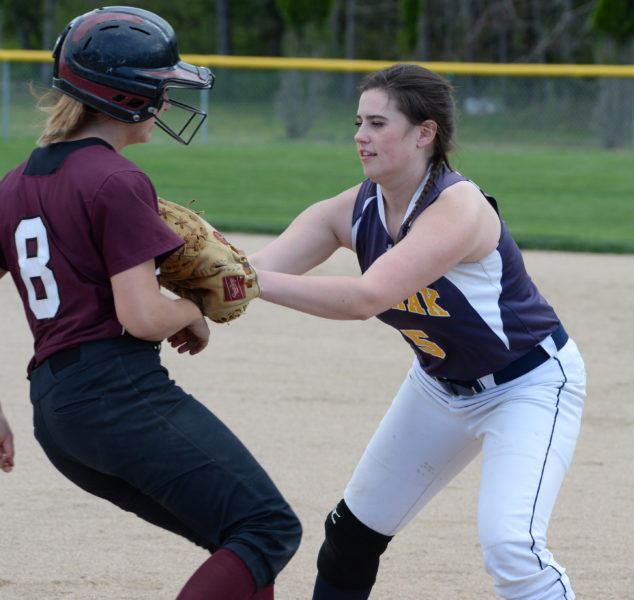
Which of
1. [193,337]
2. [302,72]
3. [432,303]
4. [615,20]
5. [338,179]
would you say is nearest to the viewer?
[193,337]

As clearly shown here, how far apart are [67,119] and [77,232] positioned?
320 millimetres

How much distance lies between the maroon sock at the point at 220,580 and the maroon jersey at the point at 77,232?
573 mm

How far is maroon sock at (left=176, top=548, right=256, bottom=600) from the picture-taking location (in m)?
2.26

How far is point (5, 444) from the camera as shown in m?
2.59

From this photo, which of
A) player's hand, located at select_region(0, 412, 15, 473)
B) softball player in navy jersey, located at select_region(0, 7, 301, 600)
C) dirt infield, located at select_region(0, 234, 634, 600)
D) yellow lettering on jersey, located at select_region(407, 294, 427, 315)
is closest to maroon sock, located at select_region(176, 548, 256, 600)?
softball player in navy jersey, located at select_region(0, 7, 301, 600)

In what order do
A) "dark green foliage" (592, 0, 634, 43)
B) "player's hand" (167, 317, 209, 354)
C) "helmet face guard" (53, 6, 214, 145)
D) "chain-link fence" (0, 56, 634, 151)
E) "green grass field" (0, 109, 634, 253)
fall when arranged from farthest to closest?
"dark green foliage" (592, 0, 634, 43) < "chain-link fence" (0, 56, 634, 151) < "green grass field" (0, 109, 634, 253) < "player's hand" (167, 317, 209, 354) < "helmet face guard" (53, 6, 214, 145)

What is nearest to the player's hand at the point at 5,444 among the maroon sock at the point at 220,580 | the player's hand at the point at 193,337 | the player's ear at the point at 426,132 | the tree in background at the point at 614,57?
the player's hand at the point at 193,337

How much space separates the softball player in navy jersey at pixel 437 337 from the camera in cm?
258

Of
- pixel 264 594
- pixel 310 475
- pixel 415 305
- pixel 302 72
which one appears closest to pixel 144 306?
pixel 264 594

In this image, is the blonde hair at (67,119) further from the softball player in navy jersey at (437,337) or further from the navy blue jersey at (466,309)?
the navy blue jersey at (466,309)

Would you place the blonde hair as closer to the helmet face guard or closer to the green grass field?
the helmet face guard

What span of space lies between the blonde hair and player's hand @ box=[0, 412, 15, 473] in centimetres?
74

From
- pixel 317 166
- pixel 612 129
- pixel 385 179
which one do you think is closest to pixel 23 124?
pixel 317 166

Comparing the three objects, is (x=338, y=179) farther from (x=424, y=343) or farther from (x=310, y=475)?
(x=424, y=343)
